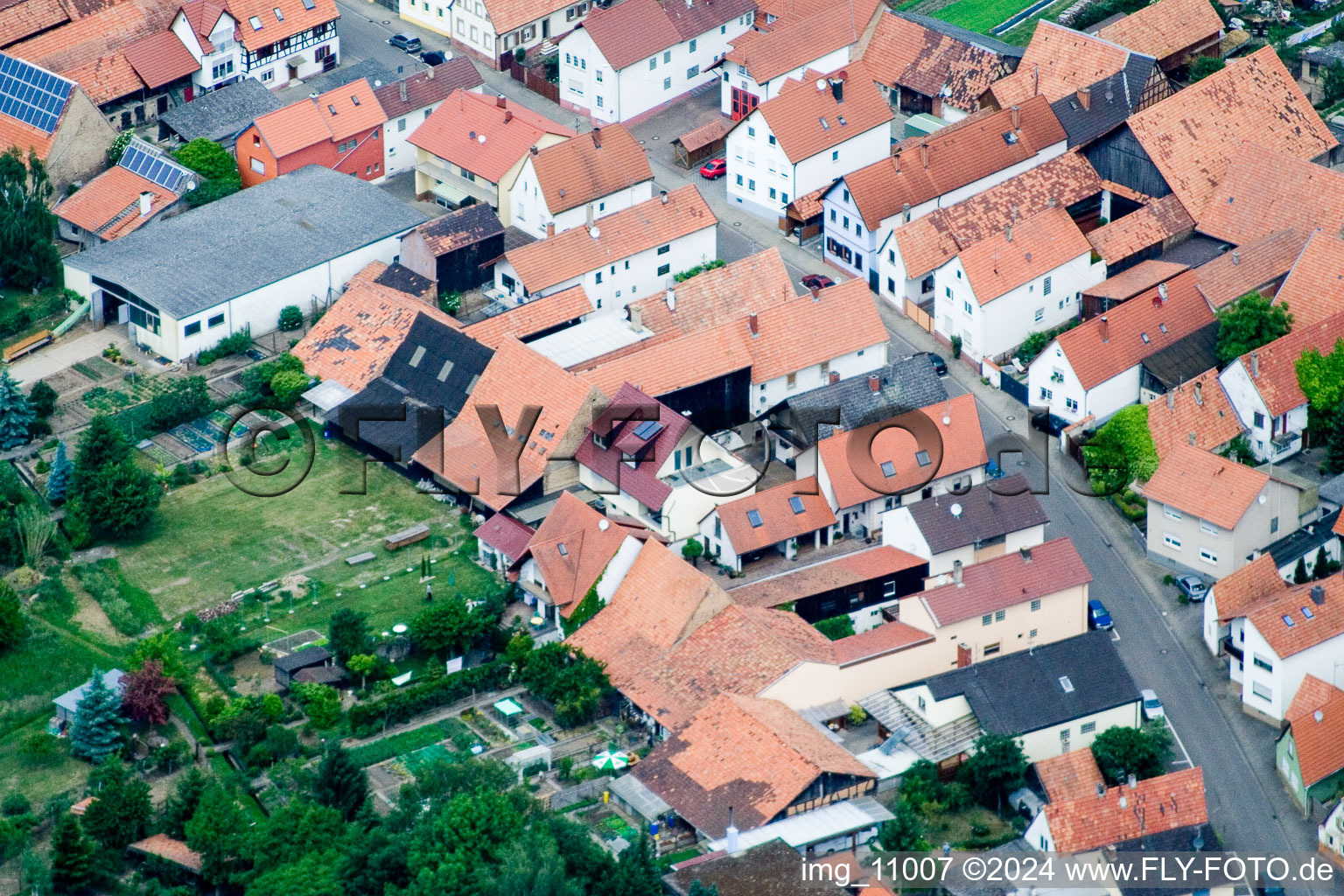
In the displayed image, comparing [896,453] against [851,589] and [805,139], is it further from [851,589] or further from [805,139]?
[805,139]

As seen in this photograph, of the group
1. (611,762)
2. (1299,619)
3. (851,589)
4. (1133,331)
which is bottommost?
(611,762)

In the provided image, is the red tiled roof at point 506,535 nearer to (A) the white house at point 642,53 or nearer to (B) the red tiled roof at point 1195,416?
(B) the red tiled roof at point 1195,416

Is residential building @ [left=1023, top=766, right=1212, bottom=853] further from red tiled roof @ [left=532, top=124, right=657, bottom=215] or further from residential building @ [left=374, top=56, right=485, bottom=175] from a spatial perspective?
residential building @ [left=374, top=56, right=485, bottom=175]

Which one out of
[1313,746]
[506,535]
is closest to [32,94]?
[506,535]

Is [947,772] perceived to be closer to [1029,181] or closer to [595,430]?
[595,430]

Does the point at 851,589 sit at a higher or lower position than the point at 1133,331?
lower

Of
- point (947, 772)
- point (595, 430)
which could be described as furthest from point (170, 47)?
point (947, 772)

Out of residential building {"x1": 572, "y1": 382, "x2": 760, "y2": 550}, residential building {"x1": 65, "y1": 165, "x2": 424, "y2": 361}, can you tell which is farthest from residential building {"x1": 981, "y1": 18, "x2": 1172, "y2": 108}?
residential building {"x1": 572, "y1": 382, "x2": 760, "y2": 550}

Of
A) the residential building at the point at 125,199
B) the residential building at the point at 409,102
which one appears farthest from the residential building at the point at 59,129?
the residential building at the point at 409,102
